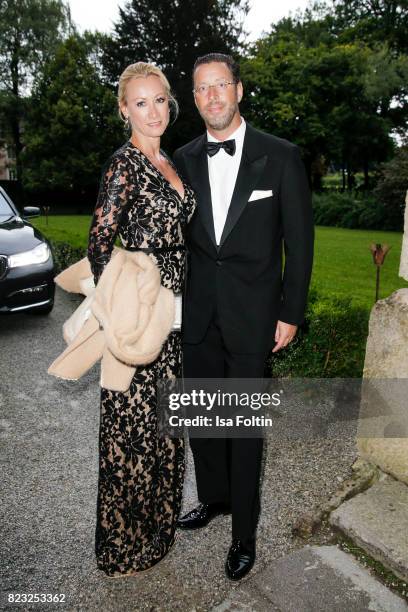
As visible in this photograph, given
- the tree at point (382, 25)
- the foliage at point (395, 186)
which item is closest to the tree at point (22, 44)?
the tree at point (382, 25)

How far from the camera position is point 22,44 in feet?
116

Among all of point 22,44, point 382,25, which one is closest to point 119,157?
point 22,44

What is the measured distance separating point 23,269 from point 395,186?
17962mm

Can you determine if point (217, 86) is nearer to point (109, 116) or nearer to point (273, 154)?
point (273, 154)

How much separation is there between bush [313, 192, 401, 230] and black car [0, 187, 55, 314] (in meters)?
17.7

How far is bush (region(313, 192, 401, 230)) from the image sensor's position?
21672 mm

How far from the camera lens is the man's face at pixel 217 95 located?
2521mm

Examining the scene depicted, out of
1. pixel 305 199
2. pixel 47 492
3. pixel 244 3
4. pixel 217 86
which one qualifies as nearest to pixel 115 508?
pixel 47 492

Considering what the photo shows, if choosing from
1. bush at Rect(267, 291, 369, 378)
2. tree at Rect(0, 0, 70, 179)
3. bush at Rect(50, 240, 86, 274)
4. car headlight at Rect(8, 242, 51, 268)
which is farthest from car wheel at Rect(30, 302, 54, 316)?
tree at Rect(0, 0, 70, 179)

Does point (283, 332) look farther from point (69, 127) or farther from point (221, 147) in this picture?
point (69, 127)

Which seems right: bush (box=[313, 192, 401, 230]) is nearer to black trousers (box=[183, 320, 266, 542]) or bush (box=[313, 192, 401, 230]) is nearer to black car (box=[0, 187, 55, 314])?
black car (box=[0, 187, 55, 314])

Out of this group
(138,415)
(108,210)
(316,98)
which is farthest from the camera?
(316,98)

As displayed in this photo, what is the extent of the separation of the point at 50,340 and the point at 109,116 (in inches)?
1109

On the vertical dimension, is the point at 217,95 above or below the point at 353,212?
above
